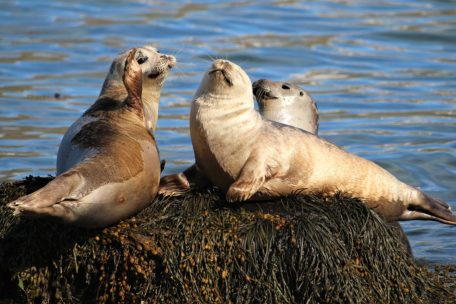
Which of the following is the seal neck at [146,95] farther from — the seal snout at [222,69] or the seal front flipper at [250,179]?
the seal front flipper at [250,179]

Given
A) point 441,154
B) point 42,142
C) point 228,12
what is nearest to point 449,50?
point 228,12

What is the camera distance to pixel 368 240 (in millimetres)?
6656

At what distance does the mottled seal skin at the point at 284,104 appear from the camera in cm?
858

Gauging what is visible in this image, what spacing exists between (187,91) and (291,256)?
26.9 ft

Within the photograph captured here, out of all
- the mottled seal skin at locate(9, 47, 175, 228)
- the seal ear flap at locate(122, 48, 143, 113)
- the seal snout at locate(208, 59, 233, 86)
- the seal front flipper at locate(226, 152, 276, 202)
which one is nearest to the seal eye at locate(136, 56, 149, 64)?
the mottled seal skin at locate(9, 47, 175, 228)

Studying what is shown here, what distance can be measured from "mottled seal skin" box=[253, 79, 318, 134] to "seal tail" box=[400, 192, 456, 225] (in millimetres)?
1409

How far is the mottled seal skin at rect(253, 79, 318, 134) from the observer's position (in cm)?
858

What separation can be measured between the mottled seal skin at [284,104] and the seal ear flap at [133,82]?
1.59 metres

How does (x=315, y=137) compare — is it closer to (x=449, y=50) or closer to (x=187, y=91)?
(x=187, y=91)

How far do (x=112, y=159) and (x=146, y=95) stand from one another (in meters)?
1.51

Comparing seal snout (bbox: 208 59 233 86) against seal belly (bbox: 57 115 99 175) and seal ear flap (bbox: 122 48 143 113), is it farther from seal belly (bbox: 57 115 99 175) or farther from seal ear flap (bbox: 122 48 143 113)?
seal belly (bbox: 57 115 99 175)

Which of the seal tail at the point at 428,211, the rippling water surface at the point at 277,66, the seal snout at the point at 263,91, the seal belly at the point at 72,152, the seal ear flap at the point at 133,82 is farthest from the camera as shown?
the rippling water surface at the point at 277,66

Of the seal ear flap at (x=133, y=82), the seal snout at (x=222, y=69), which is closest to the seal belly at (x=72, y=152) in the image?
the seal ear flap at (x=133, y=82)

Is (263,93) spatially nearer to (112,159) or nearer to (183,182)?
(183,182)
